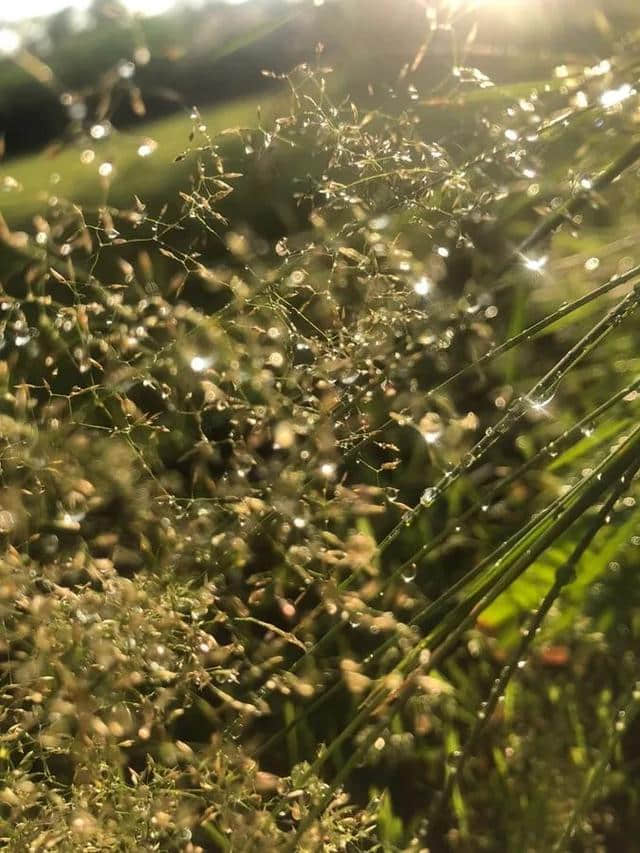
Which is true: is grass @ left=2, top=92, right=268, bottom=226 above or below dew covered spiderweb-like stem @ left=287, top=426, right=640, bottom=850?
above

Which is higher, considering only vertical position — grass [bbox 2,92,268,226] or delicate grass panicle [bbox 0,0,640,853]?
grass [bbox 2,92,268,226]

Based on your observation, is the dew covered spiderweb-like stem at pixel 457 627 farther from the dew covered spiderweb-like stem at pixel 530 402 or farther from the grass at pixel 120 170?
the grass at pixel 120 170

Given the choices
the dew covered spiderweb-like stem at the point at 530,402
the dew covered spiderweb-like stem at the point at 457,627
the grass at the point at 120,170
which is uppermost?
the grass at the point at 120,170

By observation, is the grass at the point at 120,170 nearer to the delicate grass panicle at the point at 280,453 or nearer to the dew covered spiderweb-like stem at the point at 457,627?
the delicate grass panicle at the point at 280,453

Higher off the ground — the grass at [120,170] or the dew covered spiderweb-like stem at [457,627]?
the grass at [120,170]

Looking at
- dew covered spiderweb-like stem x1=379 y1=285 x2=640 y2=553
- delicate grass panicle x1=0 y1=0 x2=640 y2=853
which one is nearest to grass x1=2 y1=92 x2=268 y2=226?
delicate grass panicle x1=0 y1=0 x2=640 y2=853

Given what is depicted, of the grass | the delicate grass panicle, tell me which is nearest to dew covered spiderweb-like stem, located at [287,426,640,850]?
the delicate grass panicle

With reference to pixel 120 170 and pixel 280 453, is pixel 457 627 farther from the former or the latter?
pixel 120 170

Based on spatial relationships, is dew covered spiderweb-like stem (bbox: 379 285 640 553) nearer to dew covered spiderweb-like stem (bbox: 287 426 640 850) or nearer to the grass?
dew covered spiderweb-like stem (bbox: 287 426 640 850)

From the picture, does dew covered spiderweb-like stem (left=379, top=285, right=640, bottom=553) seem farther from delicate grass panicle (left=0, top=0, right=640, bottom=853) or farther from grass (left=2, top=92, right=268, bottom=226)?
grass (left=2, top=92, right=268, bottom=226)

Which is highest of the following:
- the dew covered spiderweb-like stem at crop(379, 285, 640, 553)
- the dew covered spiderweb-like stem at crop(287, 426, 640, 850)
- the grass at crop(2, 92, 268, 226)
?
the grass at crop(2, 92, 268, 226)

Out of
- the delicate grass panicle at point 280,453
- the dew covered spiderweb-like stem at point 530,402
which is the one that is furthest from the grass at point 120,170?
the dew covered spiderweb-like stem at point 530,402
